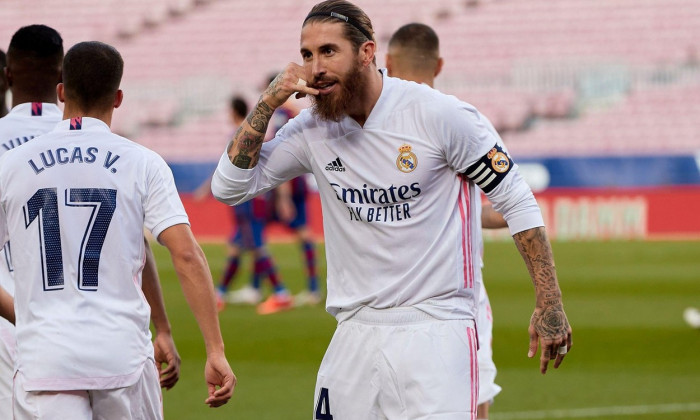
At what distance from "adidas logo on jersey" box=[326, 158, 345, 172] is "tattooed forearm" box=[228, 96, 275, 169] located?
276mm

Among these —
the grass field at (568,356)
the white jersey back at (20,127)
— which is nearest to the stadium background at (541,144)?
the grass field at (568,356)

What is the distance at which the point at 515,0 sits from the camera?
3003 cm

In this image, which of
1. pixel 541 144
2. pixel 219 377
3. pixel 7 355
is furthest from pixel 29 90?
pixel 541 144

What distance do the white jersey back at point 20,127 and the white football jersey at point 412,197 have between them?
100 centimetres

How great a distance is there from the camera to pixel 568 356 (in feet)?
31.9

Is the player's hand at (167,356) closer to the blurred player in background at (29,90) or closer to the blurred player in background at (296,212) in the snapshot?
the blurred player in background at (29,90)

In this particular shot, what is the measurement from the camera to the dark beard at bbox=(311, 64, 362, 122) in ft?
13.4

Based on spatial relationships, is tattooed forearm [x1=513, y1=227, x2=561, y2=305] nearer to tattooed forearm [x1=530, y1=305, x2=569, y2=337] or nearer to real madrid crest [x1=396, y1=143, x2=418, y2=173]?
tattooed forearm [x1=530, y1=305, x2=569, y2=337]

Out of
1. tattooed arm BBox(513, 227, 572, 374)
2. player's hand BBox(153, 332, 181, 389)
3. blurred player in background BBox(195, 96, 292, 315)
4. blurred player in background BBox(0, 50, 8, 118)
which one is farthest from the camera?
blurred player in background BBox(195, 96, 292, 315)

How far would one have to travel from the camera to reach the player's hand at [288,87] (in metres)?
4.08

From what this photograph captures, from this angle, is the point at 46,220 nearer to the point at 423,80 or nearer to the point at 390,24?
the point at 423,80

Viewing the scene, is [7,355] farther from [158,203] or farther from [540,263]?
[540,263]

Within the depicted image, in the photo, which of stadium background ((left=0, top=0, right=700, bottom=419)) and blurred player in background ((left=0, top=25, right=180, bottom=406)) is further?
Answer: stadium background ((left=0, top=0, right=700, bottom=419))

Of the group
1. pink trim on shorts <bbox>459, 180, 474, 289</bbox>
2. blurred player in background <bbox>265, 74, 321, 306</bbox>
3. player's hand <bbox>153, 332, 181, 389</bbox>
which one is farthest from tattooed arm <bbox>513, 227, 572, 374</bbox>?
blurred player in background <bbox>265, 74, 321, 306</bbox>
